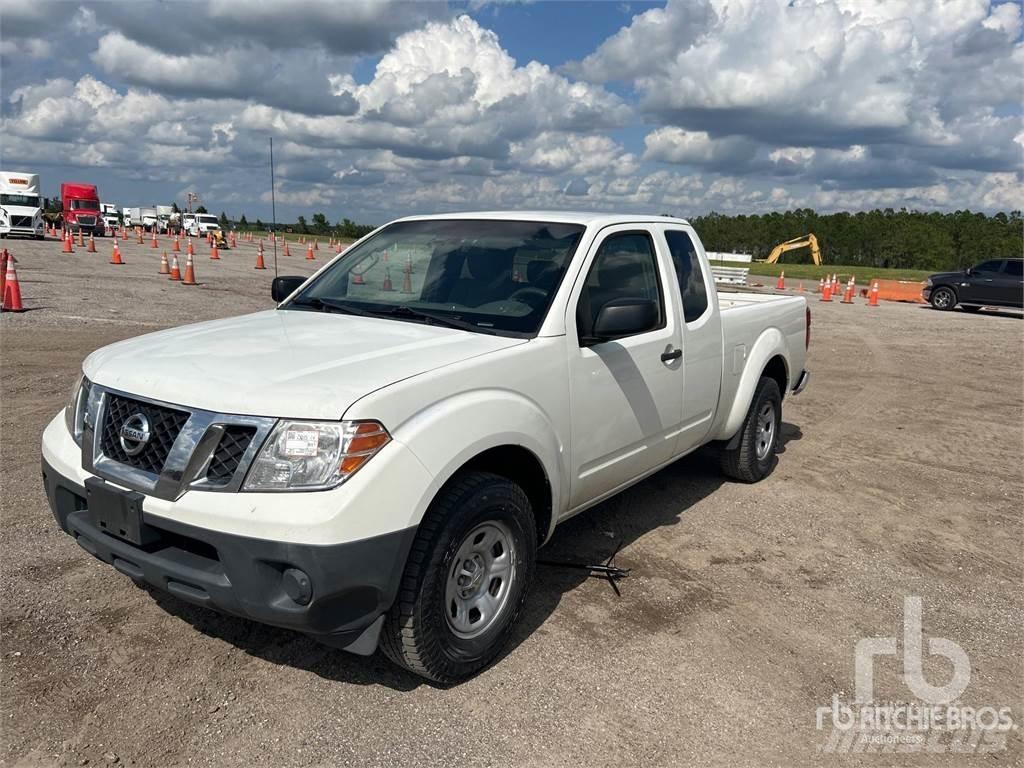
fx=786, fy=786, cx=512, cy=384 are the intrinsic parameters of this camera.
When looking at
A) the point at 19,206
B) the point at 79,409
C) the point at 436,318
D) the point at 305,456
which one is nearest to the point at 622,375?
the point at 436,318

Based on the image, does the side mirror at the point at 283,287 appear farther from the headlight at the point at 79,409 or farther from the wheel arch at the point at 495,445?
the wheel arch at the point at 495,445

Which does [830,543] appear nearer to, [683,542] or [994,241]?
[683,542]

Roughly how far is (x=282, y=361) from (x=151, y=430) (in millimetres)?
542

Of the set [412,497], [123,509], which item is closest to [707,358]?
[412,497]

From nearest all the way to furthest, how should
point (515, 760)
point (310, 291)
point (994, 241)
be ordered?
1. point (515, 760)
2. point (310, 291)
3. point (994, 241)

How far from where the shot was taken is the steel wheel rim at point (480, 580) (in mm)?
3209

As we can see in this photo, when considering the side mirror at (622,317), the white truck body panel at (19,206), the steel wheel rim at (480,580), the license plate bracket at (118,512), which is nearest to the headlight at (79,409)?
the license plate bracket at (118,512)

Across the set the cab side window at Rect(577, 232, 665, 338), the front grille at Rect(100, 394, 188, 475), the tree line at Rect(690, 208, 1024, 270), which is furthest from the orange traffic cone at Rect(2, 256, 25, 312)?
the tree line at Rect(690, 208, 1024, 270)

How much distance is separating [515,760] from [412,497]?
39.9 inches

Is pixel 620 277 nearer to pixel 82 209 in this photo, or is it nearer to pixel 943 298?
pixel 943 298

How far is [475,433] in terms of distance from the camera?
10.2 ft

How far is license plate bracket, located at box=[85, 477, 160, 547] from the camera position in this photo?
113 inches

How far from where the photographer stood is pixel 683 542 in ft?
16.1

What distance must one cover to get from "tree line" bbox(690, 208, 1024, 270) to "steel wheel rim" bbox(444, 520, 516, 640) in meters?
76.8
